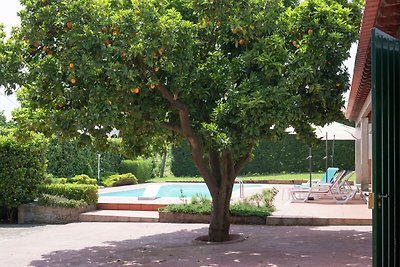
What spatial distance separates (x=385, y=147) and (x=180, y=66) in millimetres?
4429

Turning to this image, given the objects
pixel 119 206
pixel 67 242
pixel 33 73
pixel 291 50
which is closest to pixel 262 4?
pixel 291 50

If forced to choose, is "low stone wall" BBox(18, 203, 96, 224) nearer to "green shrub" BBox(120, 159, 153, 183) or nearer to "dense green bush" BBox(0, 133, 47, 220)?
"dense green bush" BBox(0, 133, 47, 220)

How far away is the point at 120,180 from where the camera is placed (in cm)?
2744

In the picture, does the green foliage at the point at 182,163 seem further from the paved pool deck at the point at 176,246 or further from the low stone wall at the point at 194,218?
the paved pool deck at the point at 176,246

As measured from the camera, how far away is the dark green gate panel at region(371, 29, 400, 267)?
17.3 feet

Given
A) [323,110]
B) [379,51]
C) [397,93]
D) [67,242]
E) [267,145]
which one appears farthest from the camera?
[267,145]

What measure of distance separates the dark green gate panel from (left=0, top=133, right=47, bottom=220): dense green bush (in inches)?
471

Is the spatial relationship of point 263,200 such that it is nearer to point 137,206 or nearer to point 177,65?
point 137,206

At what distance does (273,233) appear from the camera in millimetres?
12602

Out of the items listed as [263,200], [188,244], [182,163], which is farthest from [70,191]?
[182,163]

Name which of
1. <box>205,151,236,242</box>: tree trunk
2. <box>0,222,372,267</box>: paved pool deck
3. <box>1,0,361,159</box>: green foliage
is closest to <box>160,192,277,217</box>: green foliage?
<box>0,222,372,267</box>: paved pool deck

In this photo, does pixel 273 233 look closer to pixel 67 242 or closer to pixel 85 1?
pixel 67 242

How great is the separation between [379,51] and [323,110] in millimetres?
5981

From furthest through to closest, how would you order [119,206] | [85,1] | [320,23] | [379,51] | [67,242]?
[119,206], [67,242], [320,23], [85,1], [379,51]
